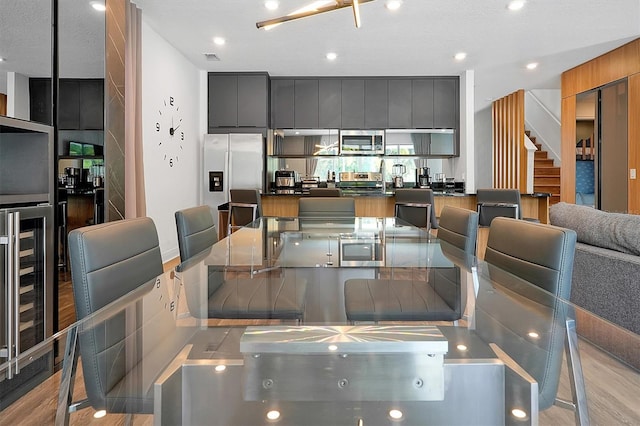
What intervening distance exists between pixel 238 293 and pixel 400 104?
18.3 feet

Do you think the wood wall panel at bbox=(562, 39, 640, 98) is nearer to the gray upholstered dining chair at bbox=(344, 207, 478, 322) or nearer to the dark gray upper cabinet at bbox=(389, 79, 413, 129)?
the dark gray upper cabinet at bbox=(389, 79, 413, 129)

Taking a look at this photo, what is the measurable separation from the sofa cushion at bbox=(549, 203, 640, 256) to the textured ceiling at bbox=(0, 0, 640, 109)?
2571mm

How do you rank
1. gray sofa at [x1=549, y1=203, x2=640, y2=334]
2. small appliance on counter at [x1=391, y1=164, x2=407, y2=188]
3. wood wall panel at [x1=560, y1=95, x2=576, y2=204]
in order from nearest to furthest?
1. gray sofa at [x1=549, y1=203, x2=640, y2=334]
2. wood wall panel at [x1=560, y1=95, x2=576, y2=204]
3. small appliance on counter at [x1=391, y1=164, x2=407, y2=188]

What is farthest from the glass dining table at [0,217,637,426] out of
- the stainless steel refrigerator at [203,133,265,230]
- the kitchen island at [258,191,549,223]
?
the stainless steel refrigerator at [203,133,265,230]

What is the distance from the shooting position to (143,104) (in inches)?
171

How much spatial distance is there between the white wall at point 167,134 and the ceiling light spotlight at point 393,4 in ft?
8.62

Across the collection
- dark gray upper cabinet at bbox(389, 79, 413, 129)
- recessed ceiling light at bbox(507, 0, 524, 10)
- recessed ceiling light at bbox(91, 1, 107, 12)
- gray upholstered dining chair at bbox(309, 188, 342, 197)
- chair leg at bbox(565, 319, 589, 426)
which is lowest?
chair leg at bbox(565, 319, 589, 426)

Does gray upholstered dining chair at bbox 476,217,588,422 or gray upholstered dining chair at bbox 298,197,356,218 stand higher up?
gray upholstered dining chair at bbox 298,197,356,218

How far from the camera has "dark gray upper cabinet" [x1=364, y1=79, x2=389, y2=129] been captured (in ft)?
21.6

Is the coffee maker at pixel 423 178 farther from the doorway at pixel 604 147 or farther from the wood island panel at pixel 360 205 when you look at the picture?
the doorway at pixel 604 147

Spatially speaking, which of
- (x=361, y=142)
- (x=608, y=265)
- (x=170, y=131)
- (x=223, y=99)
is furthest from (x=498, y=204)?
(x=223, y=99)

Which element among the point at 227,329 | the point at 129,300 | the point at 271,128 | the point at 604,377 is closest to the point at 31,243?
the point at 129,300

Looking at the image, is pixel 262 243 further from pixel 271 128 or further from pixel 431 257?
pixel 271 128

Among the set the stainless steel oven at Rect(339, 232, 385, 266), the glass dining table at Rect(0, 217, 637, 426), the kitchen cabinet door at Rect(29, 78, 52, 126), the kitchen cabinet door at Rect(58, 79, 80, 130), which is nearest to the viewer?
the glass dining table at Rect(0, 217, 637, 426)
